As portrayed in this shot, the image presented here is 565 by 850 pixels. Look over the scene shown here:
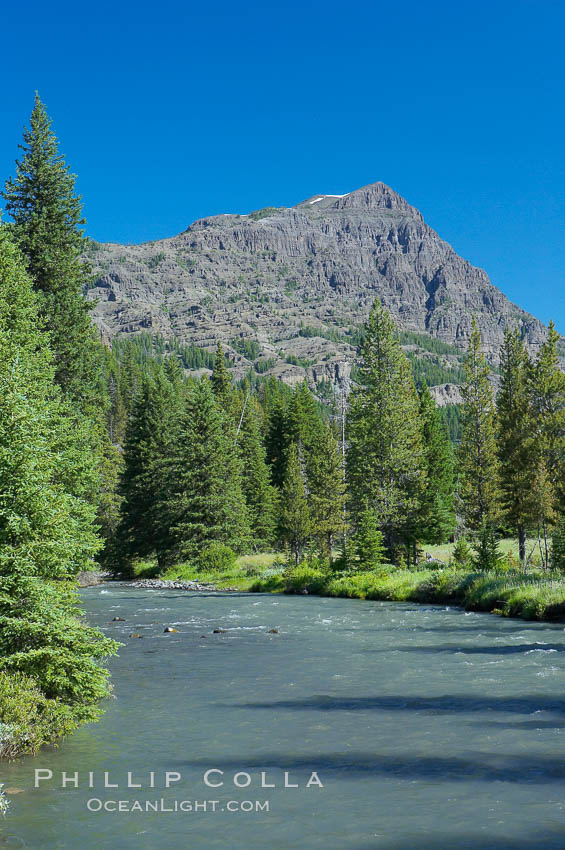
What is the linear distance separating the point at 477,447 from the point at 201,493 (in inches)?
908

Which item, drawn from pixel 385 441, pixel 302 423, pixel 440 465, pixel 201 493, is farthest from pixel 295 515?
pixel 302 423

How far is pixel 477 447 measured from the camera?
55.9 metres

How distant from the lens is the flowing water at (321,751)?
8.37 meters

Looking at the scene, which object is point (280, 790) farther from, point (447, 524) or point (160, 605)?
point (447, 524)

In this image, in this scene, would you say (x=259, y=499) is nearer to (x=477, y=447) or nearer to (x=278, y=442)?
(x=278, y=442)

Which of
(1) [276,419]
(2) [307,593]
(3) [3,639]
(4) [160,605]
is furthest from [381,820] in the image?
(1) [276,419]

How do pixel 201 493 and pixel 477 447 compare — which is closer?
pixel 477 447

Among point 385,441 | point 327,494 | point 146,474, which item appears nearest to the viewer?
point 385,441

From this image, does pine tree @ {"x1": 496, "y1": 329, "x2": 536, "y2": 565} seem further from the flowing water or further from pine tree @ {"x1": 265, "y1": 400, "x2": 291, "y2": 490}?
pine tree @ {"x1": 265, "y1": 400, "x2": 291, "y2": 490}

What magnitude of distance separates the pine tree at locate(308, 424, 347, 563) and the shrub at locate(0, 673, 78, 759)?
144 feet

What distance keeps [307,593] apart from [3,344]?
27.2 meters

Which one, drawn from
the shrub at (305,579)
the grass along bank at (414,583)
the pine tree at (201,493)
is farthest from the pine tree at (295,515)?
the shrub at (305,579)

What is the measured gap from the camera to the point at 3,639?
38.0ft

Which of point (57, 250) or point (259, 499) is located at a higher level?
point (57, 250)
